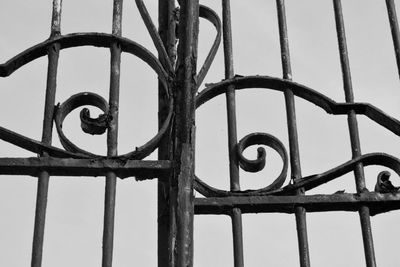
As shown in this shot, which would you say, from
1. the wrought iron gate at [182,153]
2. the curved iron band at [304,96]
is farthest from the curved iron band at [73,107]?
the curved iron band at [304,96]

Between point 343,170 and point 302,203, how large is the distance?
0.70ft

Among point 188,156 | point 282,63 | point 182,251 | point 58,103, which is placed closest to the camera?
→ point 182,251

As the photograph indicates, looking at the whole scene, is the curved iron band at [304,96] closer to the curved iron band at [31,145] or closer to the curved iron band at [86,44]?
the curved iron band at [86,44]

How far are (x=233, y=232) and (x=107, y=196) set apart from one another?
1.33 ft

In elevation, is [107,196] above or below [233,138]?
below

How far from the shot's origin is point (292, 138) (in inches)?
146

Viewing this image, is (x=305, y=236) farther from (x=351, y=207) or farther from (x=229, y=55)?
(x=229, y=55)

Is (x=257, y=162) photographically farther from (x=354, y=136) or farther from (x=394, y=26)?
(x=394, y=26)

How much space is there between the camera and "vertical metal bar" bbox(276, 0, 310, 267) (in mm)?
3461

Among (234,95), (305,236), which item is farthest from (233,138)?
(305,236)

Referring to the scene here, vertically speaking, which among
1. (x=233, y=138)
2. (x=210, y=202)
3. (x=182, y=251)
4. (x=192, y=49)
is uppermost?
(x=192, y=49)

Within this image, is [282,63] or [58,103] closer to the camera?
[58,103]

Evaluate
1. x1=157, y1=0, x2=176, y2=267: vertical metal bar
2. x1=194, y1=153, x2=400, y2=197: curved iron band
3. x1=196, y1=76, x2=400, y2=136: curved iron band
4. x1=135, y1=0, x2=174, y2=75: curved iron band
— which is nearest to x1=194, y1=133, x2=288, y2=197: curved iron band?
x1=194, y1=153, x2=400, y2=197: curved iron band

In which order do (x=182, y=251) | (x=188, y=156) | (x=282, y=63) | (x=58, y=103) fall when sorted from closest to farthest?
(x=182, y=251) < (x=188, y=156) < (x=58, y=103) < (x=282, y=63)
